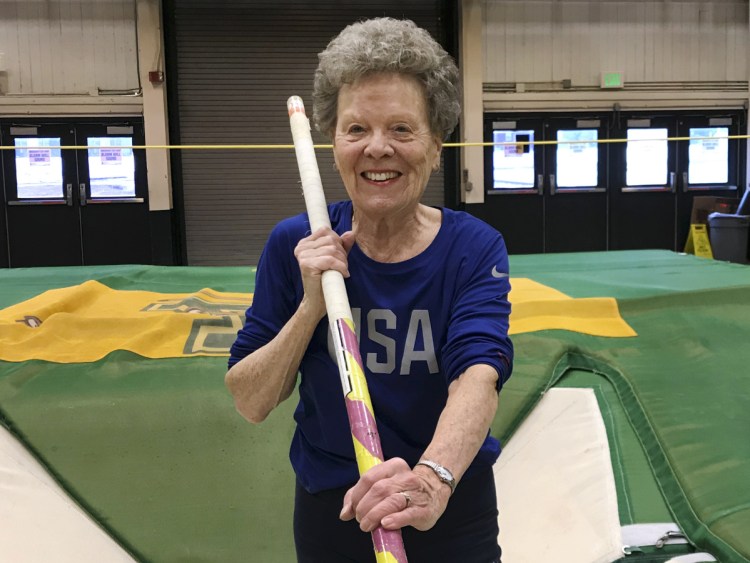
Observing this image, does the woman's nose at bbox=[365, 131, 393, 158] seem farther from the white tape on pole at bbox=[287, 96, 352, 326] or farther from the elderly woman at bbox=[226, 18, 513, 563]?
the white tape on pole at bbox=[287, 96, 352, 326]

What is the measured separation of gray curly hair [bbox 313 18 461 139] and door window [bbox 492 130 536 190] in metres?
7.84

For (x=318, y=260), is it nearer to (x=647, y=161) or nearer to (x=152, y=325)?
(x=152, y=325)

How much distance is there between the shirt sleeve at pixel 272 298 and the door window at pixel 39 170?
8.08 metres

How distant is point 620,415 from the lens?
2.30m

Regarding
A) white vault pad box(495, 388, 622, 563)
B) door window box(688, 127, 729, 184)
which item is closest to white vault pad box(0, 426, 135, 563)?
white vault pad box(495, 388, 622, 563)

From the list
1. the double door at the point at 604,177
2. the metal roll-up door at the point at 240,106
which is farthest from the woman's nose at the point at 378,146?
the double door at the point at 604,177

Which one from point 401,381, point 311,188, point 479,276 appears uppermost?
point 311,188

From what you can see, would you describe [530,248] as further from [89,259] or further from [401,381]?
[401,381]

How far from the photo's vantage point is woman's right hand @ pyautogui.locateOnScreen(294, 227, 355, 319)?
3.55 ft

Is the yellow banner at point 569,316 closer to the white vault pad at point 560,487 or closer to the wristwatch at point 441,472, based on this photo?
the white vault pad at point 560,487

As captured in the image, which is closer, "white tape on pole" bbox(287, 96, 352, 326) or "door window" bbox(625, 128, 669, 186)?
"white tape on pole" bbox(287, 96, 352, 326)

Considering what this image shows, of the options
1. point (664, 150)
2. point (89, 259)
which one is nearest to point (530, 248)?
point (664, 150)

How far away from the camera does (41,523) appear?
1927 millimetres

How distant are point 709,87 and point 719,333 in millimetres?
7530
